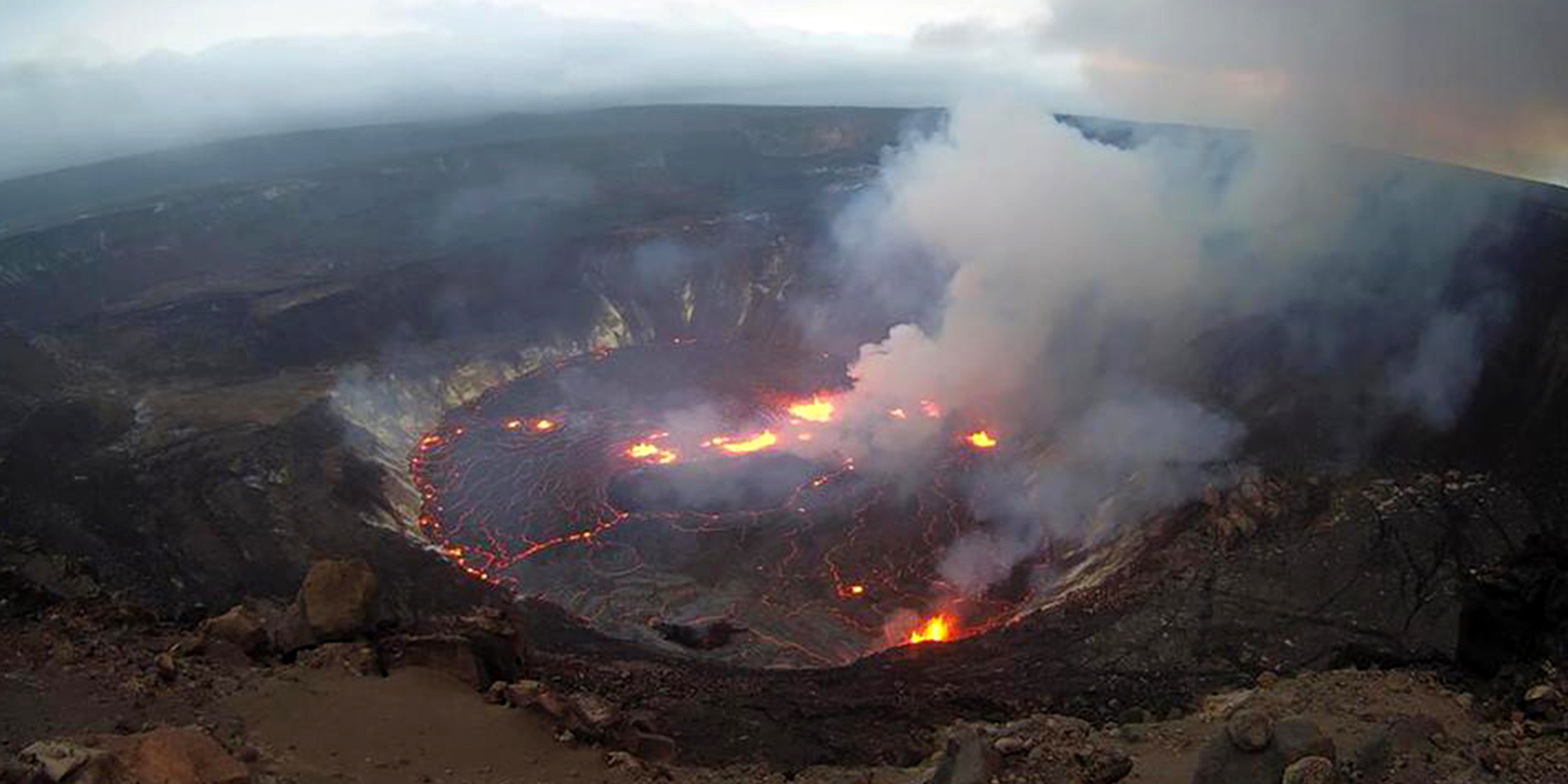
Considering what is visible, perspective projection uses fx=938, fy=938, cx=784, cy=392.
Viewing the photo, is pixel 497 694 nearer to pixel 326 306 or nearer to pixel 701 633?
pixel 701 633

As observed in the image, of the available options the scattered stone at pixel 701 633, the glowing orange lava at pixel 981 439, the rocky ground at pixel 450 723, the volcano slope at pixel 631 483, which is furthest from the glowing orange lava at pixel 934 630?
the glowing orange lava at pixel 981 439

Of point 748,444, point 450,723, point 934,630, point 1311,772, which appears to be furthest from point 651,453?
point 1311,772

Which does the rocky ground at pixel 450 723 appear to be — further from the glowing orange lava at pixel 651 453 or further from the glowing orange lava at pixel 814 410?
the glowing orange lava at pixel 814 410

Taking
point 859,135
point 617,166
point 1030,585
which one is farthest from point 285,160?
point 1030,585

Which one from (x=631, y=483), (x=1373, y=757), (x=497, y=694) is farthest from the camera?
(x=631, y=483)

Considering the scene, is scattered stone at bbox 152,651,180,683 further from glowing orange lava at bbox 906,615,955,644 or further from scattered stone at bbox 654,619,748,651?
glowing orange lava at bbox 906,615,955,644
